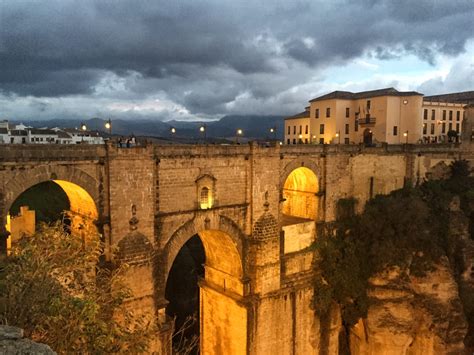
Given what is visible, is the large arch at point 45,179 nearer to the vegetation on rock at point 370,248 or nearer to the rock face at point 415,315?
the vegetation on rock at point 370,248

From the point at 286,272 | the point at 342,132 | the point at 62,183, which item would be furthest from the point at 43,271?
the point at 342,132

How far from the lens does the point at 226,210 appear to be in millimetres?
18719

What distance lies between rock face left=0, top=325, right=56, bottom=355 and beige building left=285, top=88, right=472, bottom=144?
4051 centimetres

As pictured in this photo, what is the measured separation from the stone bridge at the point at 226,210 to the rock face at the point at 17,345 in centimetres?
709

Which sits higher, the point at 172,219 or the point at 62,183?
the point at 62,183

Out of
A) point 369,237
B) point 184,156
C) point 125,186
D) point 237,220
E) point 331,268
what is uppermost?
point 184,156

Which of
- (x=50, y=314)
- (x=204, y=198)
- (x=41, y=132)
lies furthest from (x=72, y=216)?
(x=41, y=132)

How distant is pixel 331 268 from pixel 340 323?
356 cm

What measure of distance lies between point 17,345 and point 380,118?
4133 cm

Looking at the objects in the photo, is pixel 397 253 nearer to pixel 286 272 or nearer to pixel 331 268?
pixel 331 268

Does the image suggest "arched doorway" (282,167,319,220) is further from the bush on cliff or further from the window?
the window

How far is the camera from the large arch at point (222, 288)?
18.9 meters

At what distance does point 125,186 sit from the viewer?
1525 cm

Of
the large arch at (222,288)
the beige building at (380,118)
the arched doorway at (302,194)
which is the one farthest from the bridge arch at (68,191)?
the beige building at (380,118)
